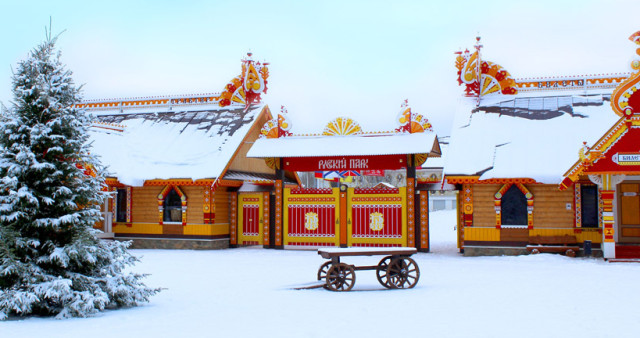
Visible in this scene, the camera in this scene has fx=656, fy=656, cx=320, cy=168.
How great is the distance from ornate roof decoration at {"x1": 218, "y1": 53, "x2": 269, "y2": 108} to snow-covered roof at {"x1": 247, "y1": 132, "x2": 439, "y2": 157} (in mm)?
→ 3572

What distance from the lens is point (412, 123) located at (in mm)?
23234

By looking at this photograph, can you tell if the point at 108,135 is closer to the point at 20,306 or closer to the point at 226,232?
the point at 226,232

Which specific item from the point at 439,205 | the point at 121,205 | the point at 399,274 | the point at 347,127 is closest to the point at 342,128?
the point at 347,127

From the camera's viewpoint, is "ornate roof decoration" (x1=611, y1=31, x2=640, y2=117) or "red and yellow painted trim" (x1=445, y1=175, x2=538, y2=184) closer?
"ornate roof decoration" (x1=611, y1=31, x2=640, y2=117)

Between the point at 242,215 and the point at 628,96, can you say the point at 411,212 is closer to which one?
the point at 242,215

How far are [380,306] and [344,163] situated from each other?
12701mm

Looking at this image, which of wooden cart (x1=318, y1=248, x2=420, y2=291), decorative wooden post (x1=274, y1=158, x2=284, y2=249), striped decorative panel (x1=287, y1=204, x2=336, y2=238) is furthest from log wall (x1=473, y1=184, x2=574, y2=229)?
wooden cart (x1=318, y1=248, x2=420, y2=291)

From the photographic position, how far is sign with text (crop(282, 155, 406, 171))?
22.8 meters

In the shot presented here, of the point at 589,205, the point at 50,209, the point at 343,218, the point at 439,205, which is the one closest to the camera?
the point at 50,209

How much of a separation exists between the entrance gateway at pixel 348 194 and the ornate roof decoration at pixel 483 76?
9.11 feet

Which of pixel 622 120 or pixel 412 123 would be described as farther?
pixel 412 123

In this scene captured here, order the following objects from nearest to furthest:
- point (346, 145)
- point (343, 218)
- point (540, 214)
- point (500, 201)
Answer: point (540, 214) → point (500, 201) → point (343, 218) → point (346, 145)

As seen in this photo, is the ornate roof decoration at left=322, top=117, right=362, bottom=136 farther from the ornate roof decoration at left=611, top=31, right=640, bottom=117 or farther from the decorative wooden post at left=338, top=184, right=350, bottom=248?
the ornate roof decoration at left=611, top=31, right=640, bottom=117

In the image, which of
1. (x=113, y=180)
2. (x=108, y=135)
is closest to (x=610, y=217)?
(x=113, y=180)
